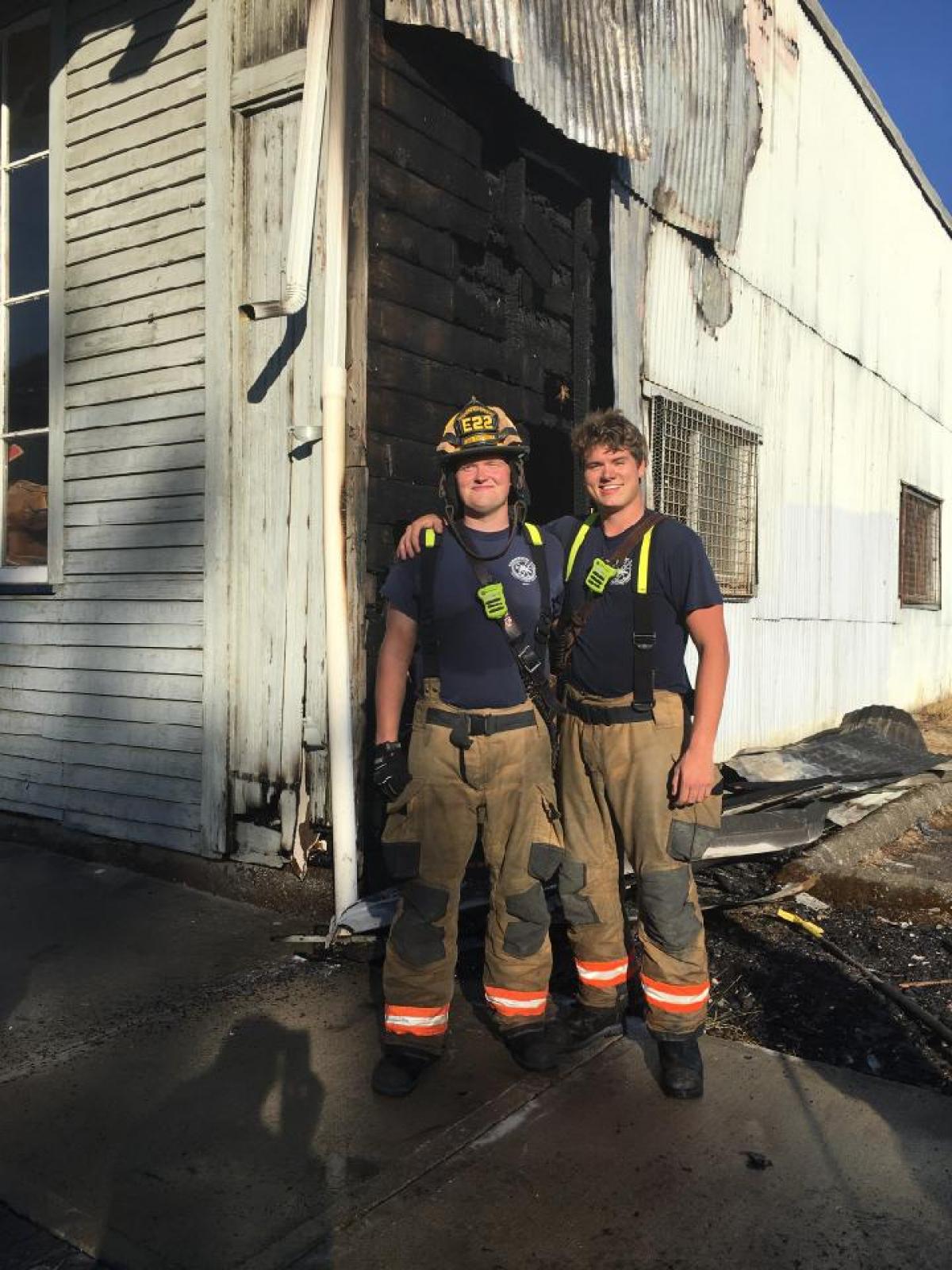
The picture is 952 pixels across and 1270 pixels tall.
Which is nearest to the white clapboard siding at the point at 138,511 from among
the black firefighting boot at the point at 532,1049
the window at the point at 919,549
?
the black firefighting boot at the point at 532,1049

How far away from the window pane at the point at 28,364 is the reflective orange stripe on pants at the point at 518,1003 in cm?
418

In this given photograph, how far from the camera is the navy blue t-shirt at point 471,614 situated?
3.31m

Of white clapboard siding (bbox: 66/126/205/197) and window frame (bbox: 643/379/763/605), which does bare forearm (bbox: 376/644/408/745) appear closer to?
white clapboard siding (bbox: 66/126/205/197)

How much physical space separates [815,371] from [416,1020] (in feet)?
26.2

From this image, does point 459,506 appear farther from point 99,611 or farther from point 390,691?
point 99,611

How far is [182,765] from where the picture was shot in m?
5.05

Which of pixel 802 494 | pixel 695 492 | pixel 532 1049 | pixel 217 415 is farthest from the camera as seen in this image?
pixel 802 494

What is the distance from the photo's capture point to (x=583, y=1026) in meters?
3.41

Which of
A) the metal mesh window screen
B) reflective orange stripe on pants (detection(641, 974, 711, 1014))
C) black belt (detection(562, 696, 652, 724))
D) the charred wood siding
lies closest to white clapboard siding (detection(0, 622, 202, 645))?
the charred wood siding

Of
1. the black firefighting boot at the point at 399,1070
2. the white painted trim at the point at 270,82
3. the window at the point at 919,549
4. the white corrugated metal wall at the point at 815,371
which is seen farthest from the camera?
the window at the point at 919,549

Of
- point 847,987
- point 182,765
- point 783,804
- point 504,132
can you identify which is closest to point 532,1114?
point 847,987

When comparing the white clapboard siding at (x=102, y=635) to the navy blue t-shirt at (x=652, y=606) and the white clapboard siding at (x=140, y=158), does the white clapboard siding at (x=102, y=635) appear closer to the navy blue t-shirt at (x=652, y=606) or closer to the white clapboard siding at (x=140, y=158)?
the white clapboard siding at (x=140, y=158)

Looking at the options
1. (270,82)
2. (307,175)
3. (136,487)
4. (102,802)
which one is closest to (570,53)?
(270,82)

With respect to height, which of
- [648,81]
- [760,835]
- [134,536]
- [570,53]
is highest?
[648,81]
